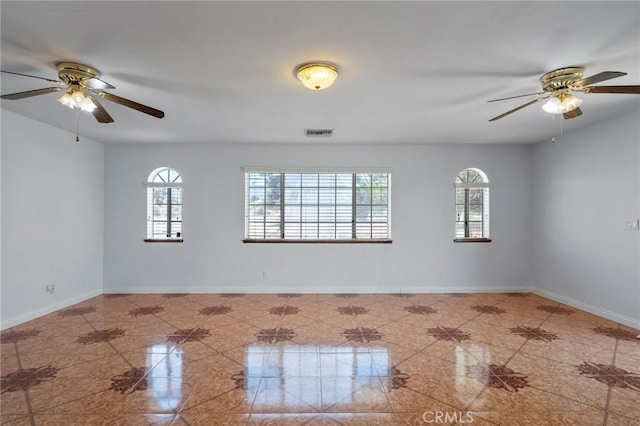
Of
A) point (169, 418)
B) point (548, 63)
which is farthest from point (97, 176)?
point (548, 63)

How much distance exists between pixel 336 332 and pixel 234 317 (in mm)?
1416

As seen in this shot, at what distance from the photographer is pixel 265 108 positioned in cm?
337

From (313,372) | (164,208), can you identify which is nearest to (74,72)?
(164,208)

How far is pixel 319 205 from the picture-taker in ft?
17.1

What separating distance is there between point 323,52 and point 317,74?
19 cm

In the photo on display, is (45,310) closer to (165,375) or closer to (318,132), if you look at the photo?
(165,375)

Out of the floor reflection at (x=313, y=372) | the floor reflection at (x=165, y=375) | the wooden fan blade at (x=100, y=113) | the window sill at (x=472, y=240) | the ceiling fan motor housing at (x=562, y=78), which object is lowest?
the floor reflection at (x=165, y=375)

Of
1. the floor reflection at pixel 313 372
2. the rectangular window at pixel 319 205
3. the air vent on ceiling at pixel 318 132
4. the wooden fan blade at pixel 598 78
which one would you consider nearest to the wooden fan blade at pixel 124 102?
the air vent on ceiling at pixel 318 132

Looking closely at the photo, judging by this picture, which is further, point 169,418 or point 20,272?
point 20,272

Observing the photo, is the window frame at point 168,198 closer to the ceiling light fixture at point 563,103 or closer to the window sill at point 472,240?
the window sill at point 472,240

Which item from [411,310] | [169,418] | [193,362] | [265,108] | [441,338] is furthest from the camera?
[411,310]

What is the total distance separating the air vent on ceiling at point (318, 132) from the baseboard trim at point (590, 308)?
4445 mm

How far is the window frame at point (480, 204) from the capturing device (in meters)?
5.11

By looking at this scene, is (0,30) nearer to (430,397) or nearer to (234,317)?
(234,317)
